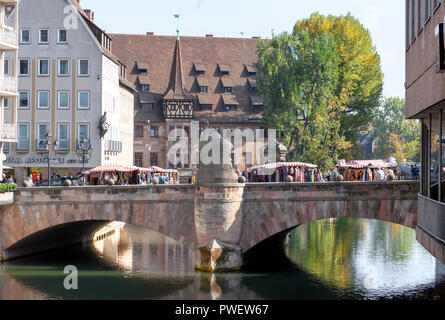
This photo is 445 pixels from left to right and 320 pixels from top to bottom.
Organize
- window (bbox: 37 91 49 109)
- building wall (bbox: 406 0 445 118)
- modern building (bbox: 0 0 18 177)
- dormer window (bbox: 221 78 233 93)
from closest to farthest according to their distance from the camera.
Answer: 1. building wall (bbox: 406 0 445 118)
2. modern building (bbox: 0 0 18 177)
3. window (bbox: 37 91 49 109)
4. dormer window (bbox: 221 78 233 93)

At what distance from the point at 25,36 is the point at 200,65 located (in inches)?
1144

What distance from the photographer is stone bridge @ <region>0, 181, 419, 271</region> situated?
121 ft

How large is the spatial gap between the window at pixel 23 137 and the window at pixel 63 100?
3119 mm

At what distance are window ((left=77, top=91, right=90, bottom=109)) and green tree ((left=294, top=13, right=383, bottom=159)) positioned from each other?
21.3 metres

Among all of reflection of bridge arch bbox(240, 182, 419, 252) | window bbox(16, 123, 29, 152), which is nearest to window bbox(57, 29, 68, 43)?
window bbox(16, 123, 29, 152)

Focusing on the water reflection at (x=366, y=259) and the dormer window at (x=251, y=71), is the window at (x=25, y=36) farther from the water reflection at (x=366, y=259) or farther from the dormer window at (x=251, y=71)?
the dormer window at (x=251, y=71)

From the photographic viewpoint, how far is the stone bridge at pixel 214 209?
1457 inches

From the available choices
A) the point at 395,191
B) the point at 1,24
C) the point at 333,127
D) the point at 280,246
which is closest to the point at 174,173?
the point at 333,127

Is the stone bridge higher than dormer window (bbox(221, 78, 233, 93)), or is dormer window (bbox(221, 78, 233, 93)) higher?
dormer window (bbox(221, 78, 233, 93))

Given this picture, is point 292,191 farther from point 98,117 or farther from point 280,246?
point 98,117

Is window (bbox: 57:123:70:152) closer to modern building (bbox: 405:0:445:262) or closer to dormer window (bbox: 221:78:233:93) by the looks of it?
dormer window (bbox: 221:78:233:93)

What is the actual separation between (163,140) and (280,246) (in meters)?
39.6

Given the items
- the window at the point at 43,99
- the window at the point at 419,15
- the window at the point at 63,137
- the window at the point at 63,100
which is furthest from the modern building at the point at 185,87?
the window at the point at 419,15

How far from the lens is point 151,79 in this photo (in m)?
87.9
